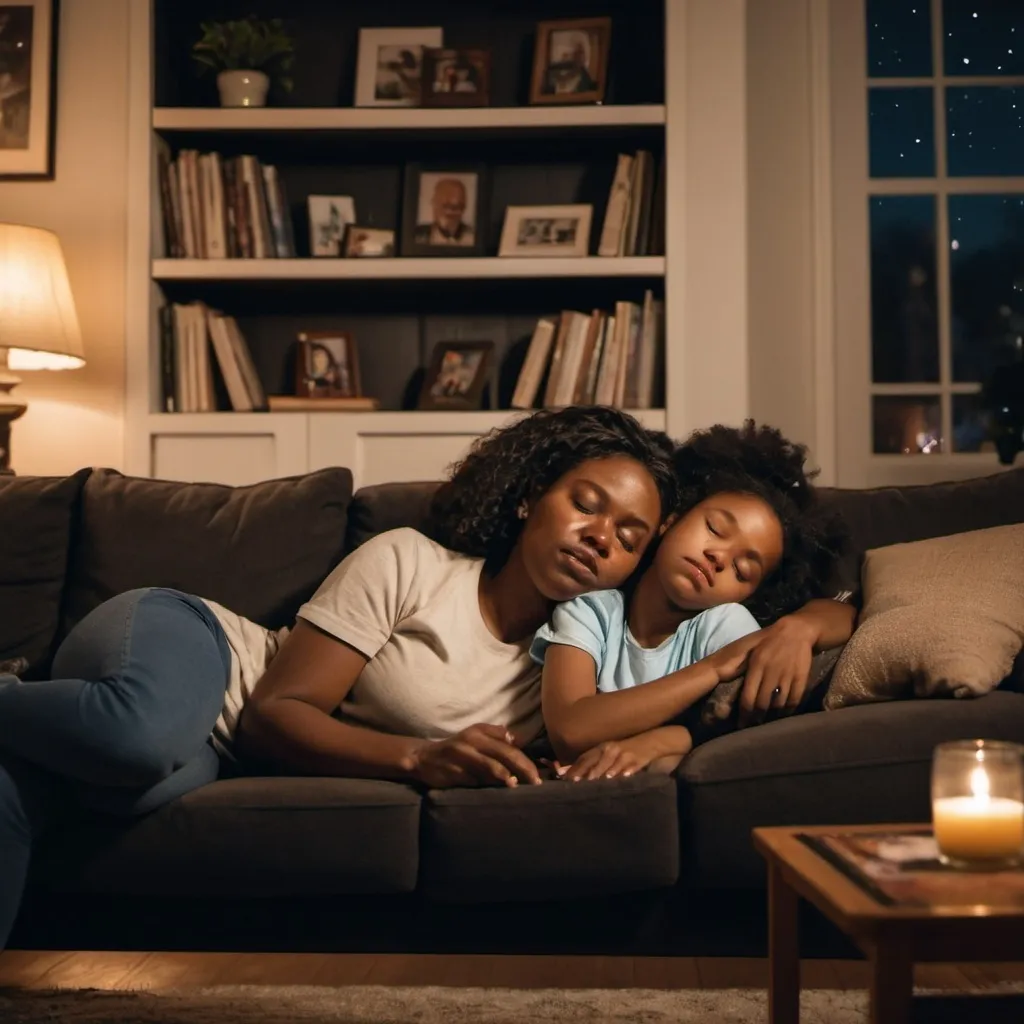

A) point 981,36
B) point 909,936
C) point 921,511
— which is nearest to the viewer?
point 909,936

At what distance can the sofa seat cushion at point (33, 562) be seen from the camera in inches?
89.9

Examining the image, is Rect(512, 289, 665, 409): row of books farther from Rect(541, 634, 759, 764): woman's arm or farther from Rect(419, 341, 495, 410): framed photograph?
Rect(541, 634, 759, 764): woman's arm

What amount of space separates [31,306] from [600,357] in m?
1.41

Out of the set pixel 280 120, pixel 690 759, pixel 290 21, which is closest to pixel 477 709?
pixel 690 759

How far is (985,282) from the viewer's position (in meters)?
3.59

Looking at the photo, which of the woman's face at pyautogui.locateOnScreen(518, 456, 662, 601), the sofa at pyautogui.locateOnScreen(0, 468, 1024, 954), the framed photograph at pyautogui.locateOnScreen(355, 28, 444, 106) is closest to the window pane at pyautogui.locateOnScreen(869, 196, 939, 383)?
the framed photograph at pyautogui.locateOnScreen(355, 28, 444, 106)

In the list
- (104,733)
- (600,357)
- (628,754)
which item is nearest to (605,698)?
(628,754)

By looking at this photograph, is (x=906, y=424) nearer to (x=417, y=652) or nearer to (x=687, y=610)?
(x=687, y=610)

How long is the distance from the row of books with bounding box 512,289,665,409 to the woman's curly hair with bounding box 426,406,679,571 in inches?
47.5

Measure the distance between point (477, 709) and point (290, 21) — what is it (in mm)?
2462

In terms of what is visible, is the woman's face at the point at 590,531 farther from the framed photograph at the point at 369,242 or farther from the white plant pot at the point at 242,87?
the white plant pot at the point at 242,87

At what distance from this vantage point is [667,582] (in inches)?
75.2

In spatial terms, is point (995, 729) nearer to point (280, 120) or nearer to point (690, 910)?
point (690, 910)

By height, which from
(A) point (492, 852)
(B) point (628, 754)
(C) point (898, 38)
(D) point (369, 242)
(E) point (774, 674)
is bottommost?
(A) point (492, 852)
